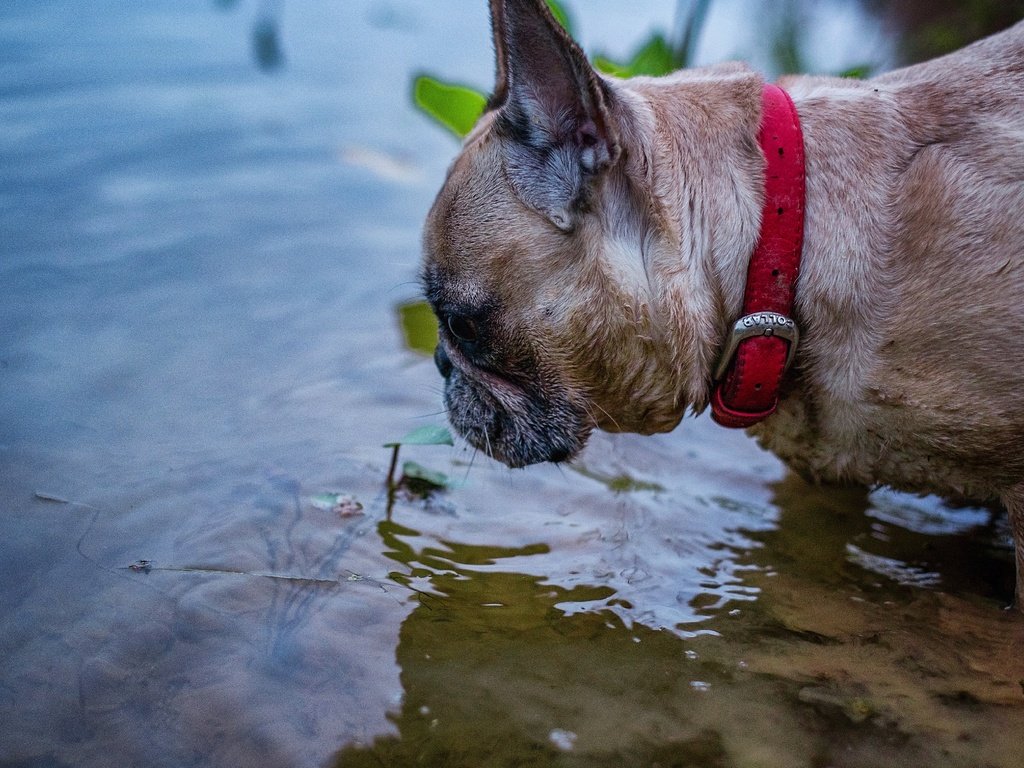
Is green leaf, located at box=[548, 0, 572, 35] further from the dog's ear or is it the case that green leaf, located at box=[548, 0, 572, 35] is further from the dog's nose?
the dog's nose

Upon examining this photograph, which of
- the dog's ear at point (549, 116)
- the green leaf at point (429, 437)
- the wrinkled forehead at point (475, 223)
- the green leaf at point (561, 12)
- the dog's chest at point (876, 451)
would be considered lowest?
the green leaf at point (429, 437)

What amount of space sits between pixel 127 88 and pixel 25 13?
1.13 meters

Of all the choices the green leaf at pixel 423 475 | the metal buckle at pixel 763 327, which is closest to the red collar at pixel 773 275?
the metal buckle at pixel 763 327

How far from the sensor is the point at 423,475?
333cm

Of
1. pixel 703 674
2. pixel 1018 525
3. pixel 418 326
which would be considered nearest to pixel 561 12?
pixel 418 326

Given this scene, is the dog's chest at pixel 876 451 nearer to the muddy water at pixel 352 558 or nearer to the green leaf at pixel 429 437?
the muddy water at pixel 352 558

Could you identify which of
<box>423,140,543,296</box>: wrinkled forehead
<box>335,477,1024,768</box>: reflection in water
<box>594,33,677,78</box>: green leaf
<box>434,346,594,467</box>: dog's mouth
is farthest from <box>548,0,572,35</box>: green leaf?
<box>335,477,1024,768</box>: reflection in water

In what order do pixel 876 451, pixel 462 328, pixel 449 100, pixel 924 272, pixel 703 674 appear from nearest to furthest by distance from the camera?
1. pixel 703 674
2. pixel 924 272
3. pixel 876 451
4. pixel 462 328
5. pixel 449 100

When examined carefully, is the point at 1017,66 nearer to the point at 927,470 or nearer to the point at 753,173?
the point at 753,173

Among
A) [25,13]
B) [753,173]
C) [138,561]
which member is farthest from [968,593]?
[25,13]

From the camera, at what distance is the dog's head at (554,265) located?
277 cm

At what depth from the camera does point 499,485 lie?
354cm

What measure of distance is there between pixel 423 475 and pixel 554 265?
3.06 ft

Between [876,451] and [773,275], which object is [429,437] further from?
[876,451]
